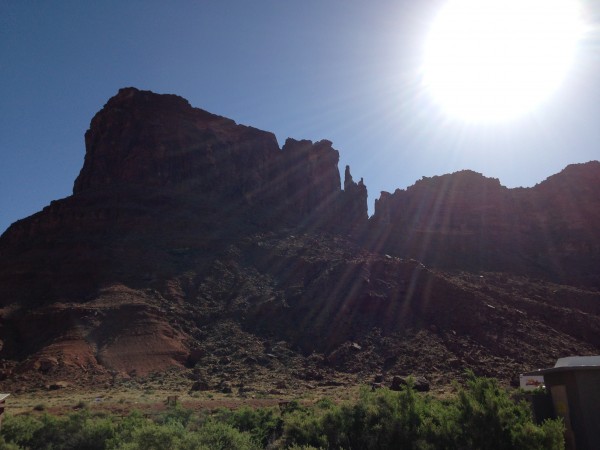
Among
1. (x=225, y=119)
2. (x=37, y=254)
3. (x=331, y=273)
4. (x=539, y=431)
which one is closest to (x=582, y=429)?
(x=539, y=431)

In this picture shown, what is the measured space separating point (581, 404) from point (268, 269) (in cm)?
4547

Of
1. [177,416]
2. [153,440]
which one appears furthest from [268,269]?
[153,440]

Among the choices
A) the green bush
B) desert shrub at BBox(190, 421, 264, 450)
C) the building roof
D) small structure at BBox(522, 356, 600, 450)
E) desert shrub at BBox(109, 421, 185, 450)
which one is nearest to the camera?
the green bush

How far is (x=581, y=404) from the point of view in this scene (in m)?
16.3

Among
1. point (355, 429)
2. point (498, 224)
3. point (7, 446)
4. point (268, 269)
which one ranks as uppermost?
point (498, 224)

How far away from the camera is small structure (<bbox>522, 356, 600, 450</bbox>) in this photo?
15954 mm

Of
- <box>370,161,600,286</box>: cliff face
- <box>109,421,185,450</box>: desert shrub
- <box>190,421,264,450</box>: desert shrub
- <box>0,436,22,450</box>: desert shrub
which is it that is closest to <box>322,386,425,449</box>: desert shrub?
<box>190,421,264,450</box>: desert shrub

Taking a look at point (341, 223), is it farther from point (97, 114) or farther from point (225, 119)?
point (97, 114)

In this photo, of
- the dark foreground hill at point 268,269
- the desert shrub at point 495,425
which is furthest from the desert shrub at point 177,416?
the desert shrub at point 495,425

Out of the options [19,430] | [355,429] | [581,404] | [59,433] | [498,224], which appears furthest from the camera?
[498,224]

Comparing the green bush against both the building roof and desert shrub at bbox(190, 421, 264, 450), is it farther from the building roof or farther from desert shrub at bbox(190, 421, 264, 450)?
the building roof

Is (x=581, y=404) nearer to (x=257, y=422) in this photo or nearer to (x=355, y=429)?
(x=355, y=429)

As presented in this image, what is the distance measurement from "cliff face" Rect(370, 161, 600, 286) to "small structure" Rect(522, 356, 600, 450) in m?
55.2

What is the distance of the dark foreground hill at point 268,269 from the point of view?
147 ft
